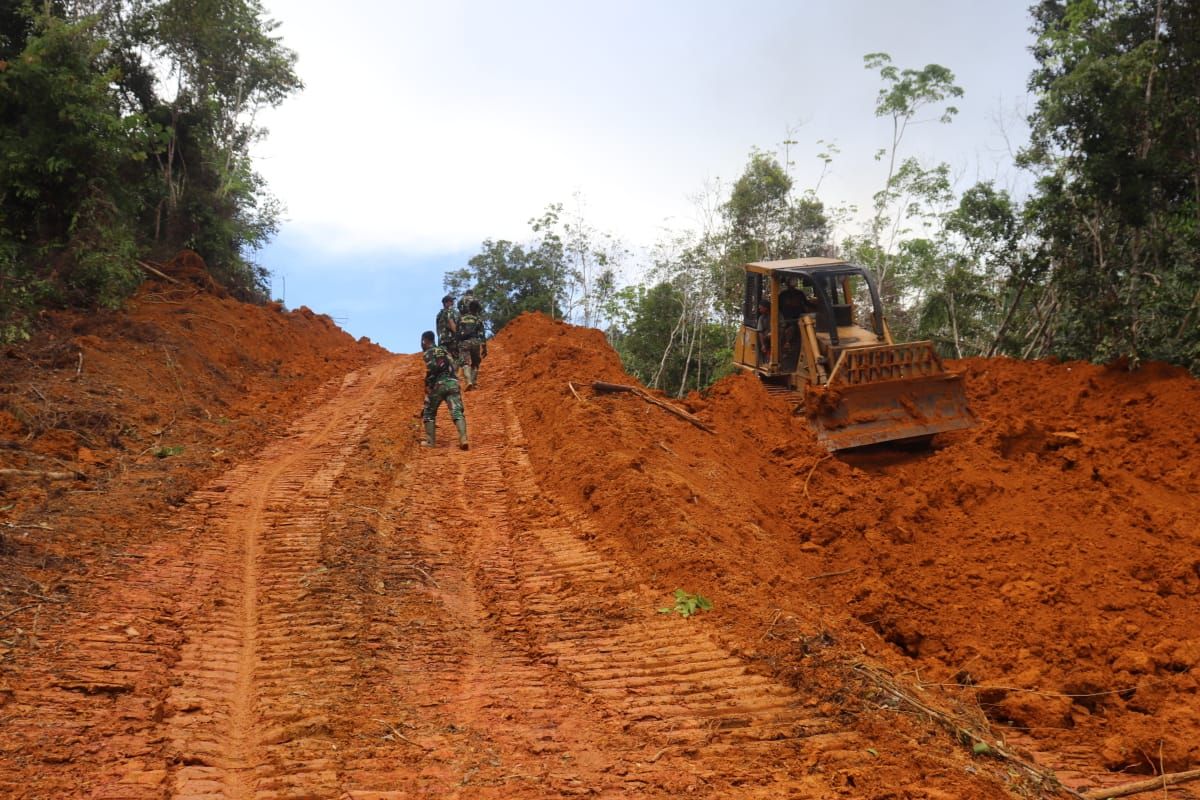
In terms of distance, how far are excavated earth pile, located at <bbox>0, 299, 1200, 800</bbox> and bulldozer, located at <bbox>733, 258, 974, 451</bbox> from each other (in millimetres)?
398

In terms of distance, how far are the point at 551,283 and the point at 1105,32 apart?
2309 cm

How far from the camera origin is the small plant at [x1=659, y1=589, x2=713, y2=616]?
6.04m

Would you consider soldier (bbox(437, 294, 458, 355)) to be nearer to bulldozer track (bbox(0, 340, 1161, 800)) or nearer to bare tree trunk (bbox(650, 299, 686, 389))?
bulldozer track (bbox(0, 340, 1161, 800))

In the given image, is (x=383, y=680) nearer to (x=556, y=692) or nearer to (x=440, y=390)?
(x=556, y=692)

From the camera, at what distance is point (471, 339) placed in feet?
53.1

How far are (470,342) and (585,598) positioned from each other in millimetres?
10276

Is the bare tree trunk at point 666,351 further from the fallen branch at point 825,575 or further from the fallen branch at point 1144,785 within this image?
the fallen branch at point 1144,785

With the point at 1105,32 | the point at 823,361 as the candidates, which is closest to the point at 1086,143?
the point at 1105,32

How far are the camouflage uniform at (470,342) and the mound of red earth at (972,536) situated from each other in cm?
233

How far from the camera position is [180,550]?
6938 millimetres

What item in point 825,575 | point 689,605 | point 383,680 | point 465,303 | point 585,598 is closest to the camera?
point 383,680

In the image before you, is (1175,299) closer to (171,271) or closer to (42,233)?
(42,233)

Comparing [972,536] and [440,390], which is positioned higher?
[440,390]

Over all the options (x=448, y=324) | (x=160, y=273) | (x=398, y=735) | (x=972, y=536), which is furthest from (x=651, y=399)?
(x=160, y=273)
